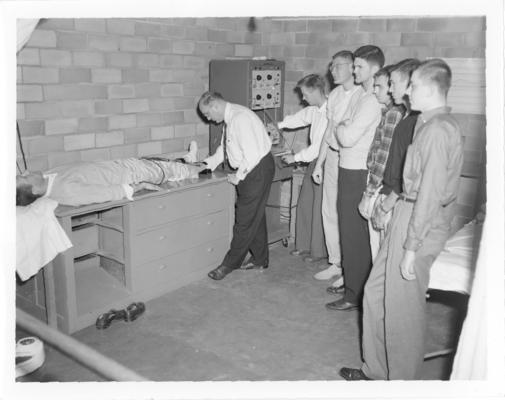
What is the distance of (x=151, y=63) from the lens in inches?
174

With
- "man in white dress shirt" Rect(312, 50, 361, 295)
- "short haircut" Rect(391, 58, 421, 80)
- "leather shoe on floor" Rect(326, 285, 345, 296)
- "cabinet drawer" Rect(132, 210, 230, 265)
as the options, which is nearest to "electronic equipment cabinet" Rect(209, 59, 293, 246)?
"man in white dress shirt" Rect(312, 50, 361, 295)

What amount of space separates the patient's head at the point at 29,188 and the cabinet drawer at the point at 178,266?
822 mm

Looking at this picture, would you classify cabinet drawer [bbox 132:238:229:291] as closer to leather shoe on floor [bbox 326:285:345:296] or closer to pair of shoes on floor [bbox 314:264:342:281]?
pair of shoes on floor [bbox 314:264:342:281]

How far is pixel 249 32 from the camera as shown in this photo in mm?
5395

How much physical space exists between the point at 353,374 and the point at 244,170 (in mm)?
1814

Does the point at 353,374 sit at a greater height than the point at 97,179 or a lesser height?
lesser

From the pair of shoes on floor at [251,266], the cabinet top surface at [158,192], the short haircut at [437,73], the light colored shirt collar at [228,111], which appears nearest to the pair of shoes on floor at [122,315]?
the cabinet top surface at [158,192]

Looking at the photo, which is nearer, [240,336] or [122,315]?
[240,336]

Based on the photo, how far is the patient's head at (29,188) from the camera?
3.25m

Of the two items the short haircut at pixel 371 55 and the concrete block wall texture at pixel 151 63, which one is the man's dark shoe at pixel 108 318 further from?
the short haircut at pixel 371 55

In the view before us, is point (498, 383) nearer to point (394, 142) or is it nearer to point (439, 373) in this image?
point (439, 373)

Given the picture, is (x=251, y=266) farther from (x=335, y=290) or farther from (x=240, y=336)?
(x=240, y=336)

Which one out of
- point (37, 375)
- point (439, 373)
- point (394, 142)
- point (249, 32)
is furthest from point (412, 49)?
point (37, 375)

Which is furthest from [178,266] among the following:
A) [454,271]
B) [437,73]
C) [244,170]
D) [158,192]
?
[437,73]
